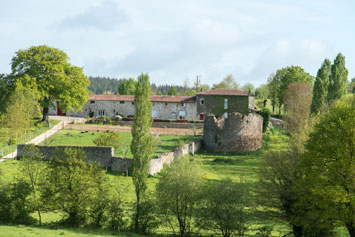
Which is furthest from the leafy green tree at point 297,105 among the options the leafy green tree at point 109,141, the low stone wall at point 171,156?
the leafy green tree at point 109,141

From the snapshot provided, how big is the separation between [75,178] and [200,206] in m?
7.72

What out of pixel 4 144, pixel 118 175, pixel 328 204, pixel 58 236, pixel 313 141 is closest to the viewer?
pixel 58 236

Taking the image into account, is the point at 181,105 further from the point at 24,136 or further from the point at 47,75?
the point at 24,136

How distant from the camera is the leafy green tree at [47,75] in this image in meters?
47.5

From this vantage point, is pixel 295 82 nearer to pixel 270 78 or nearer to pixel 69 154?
pixel 270 78

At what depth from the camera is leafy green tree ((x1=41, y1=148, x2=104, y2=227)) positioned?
70.6 feet

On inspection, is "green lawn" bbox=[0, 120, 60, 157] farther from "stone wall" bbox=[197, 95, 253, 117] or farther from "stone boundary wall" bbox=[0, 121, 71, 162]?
"stone wall" bbox=[197, 95, 253, 117]

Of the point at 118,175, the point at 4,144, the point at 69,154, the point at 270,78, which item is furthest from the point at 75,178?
the point at 270,78

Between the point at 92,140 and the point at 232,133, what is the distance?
684 inches

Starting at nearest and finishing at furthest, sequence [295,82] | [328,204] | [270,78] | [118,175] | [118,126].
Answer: [328,204], [118,175], [118,126], [295,82], [270,78]

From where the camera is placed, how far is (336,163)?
19688 millimetres

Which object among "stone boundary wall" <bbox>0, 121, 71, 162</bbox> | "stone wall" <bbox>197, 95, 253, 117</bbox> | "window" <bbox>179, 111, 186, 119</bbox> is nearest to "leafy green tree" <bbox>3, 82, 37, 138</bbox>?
"stone boundary wall" <bbox>0, 121, 71, 162</bbox>

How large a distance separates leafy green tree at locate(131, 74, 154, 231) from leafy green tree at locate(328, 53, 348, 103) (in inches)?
1408

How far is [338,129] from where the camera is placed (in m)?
20.3
